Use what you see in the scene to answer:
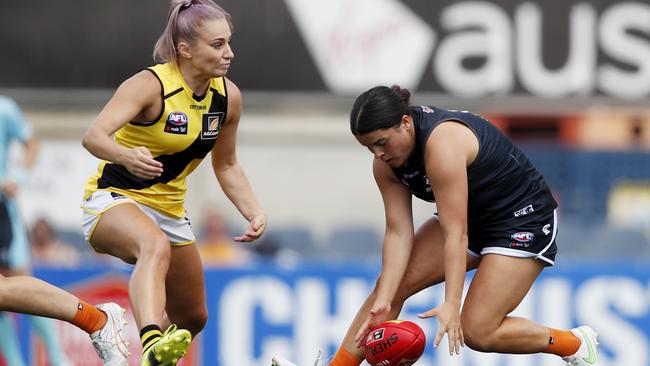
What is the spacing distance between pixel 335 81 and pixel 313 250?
214cm

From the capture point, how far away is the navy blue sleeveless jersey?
250 inches

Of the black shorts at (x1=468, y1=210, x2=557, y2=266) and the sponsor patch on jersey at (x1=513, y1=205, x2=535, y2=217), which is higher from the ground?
the sponsor patch on jersey at (x1=513, y1=205, x2=535, y2=217)

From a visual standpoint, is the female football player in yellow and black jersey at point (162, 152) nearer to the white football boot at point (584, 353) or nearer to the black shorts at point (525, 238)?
the black shorts at point (525, 238)

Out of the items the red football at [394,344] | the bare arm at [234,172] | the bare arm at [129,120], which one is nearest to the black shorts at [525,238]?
the red football at [394,344]

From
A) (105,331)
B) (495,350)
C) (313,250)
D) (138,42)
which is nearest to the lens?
(105,331)

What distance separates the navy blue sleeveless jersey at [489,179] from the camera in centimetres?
635

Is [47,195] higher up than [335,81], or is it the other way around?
[335,81]

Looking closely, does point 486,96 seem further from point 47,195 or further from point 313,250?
point 47,195

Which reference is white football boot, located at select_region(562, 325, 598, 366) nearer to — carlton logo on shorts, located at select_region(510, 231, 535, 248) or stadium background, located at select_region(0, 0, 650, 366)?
carlton logo on shorts, located at select_region(510, 231, 535, 248)

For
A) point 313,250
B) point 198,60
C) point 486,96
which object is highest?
point 198,60

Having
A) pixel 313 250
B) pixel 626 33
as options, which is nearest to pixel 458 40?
pixel 626 33

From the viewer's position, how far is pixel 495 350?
6625 millimetres

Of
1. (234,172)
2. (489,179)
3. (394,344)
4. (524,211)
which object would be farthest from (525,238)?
(234,172)

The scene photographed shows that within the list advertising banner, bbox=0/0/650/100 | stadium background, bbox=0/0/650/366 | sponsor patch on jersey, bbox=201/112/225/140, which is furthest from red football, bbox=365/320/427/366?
advertising banner, bbox=0/0/650/100
